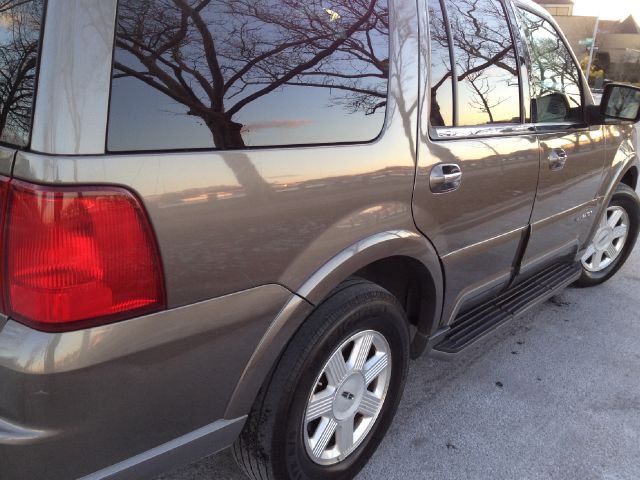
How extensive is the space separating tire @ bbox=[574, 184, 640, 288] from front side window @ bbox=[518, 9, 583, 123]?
3.63 ft

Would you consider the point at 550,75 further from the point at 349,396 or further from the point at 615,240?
the point at 349,396

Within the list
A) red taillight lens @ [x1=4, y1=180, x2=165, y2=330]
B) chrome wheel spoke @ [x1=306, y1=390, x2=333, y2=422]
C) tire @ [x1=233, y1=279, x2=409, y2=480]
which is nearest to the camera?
red taillight lens @ [x1=4, y1=180, x2=165, y2=330]

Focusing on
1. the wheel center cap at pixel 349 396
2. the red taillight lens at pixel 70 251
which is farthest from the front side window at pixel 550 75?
the red taillight lens at pixel 70 251

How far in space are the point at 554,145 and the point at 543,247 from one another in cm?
61

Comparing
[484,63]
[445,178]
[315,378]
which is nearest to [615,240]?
[484,63]

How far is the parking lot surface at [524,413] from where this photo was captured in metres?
2.30

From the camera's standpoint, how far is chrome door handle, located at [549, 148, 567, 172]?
9.34 ft

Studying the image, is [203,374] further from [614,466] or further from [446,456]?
[614,466]

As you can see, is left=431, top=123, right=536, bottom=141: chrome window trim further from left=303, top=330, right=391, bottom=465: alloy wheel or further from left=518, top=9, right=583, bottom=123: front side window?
left=303, top=330, right=391, bottom=465: alloy wheel

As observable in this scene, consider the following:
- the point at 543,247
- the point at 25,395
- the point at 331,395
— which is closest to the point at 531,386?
the point at 543,247

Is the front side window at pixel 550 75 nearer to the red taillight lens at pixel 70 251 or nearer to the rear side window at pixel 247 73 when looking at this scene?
the rear side window at pixel 247 73

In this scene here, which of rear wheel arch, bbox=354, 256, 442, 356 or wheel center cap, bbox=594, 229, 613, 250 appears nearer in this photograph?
rear wheel arch, bbox=354, 256, 442, 356

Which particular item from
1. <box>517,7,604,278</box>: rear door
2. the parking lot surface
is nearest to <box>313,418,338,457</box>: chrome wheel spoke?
the parking lot surface

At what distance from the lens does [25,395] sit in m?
1.23
